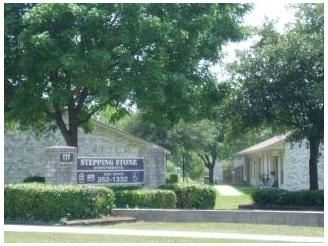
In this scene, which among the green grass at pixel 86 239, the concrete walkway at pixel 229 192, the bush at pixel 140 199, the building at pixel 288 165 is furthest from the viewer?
the concrete walkway at pixel 229 192

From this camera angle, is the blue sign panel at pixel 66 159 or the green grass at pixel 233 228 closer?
the green grass at pixel 233 228

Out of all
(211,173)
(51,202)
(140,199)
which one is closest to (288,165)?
(140,199)

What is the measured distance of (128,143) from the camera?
109ft

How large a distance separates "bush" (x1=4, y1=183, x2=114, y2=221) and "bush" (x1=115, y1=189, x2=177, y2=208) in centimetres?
215

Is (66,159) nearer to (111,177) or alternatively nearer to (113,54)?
(111,177)

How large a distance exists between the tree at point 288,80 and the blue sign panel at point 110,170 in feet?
16.8

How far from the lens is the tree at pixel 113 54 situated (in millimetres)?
20500

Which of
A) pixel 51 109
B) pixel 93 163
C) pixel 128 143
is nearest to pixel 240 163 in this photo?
pixel 128 143

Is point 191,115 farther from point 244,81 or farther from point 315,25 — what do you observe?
point 315,25

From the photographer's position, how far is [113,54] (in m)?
22.2

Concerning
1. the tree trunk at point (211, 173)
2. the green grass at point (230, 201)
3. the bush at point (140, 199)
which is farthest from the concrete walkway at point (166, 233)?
the tree trunk at point (211, 173)

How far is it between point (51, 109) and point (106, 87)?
481cm

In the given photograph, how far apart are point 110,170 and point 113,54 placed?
4.45 meters

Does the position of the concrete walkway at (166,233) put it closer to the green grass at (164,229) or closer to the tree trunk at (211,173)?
the green grass at (164,229)
